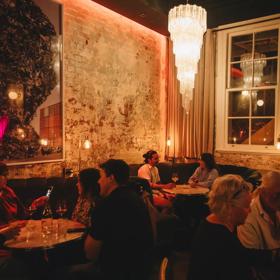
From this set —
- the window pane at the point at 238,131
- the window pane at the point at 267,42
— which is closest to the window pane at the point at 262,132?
the window pane at the point at 238,131

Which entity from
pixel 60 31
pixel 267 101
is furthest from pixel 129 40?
pixel 267 101

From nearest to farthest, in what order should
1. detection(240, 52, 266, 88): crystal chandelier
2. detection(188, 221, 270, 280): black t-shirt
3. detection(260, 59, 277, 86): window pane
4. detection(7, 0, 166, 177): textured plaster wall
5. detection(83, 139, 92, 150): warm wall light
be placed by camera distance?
detection(188, 221, 270, 280): black t-shirt, detection(7, 0, 166, 177): textured plaster wall, detection(83, 139, 92, 150): warm wall light, detection(260, 59, 277, 86): window pane, detection(240, 52, 266, 88): crystal chandelier

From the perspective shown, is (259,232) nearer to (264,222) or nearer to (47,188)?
(264,222)

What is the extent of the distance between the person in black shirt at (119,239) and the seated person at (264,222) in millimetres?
755

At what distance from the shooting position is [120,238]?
6.30ft

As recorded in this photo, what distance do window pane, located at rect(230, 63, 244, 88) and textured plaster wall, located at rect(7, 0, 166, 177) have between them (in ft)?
5.23

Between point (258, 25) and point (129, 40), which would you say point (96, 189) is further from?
point (258, 25)

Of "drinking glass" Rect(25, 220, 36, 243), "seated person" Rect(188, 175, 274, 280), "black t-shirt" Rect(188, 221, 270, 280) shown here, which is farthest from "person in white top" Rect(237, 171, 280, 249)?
A: "drinking glass" Rect(25, 220, 36, 243)

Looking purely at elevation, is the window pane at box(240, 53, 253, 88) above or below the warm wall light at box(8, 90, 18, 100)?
above

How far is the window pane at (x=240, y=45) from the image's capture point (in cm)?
684

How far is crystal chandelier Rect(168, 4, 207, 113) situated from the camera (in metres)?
4.98

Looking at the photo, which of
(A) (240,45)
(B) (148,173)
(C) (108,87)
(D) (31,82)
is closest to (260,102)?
(A) (240,45)

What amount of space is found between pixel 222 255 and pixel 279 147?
512cm

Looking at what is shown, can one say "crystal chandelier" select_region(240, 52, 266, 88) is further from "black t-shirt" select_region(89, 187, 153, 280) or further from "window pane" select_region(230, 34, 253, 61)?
"black t-shirt" select_region(89, 187, 153, 280)
